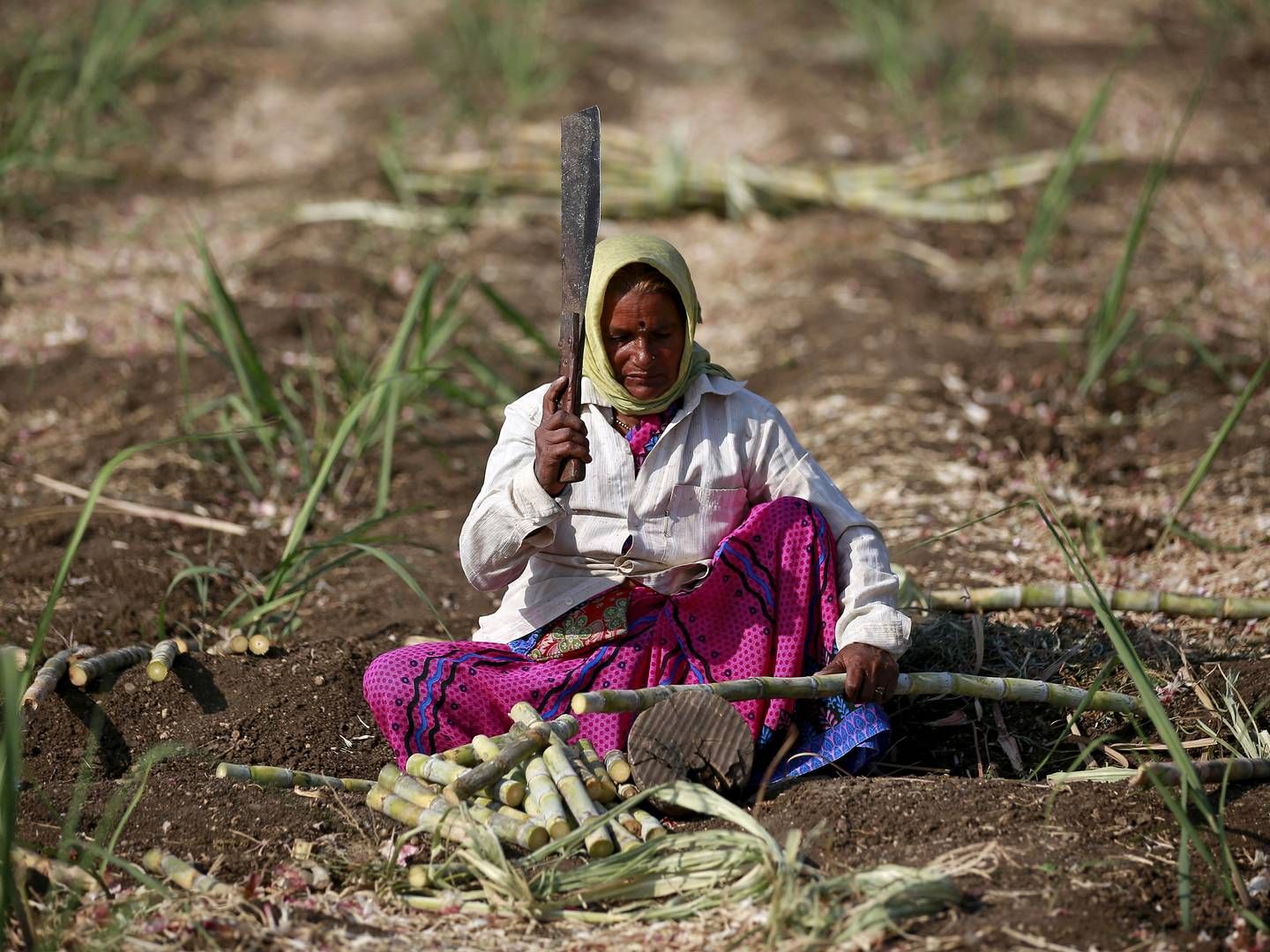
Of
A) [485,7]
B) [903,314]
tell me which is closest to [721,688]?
[903,314]

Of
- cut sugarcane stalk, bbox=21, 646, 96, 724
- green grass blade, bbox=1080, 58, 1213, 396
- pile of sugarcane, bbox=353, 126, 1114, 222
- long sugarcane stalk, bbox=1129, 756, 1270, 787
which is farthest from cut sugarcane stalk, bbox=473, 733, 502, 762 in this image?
pile of sugarcane, bbox=353, 126, 1114, 222

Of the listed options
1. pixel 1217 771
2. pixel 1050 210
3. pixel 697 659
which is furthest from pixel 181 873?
pixel 1050 210

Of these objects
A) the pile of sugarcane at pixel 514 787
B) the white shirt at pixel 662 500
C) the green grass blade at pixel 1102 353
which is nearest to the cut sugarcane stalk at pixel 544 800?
the pile of sugarcane at pixel 514 787

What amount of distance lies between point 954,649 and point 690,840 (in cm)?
91

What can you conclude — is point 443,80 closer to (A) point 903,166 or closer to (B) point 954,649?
(A) point 903,166

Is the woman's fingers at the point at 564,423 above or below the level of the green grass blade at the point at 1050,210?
below

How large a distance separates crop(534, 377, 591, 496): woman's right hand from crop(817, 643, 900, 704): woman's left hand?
0.52 metres

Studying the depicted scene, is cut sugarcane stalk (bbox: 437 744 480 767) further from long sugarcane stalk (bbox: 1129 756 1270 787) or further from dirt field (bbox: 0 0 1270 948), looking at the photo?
long sugarcane stalk (bbox: 1129 756 1270 787)

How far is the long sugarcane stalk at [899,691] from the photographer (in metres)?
2.13

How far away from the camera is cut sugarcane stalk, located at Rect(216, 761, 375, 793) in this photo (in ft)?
7.57

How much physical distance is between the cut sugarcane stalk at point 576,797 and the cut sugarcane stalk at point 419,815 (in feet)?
0.54

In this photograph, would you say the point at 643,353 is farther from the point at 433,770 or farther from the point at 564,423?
the point at 433,770

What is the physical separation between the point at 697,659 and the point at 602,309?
608 millimetres

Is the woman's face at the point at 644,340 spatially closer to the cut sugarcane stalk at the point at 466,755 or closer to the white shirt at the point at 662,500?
the white shirt at the point at 662,500
